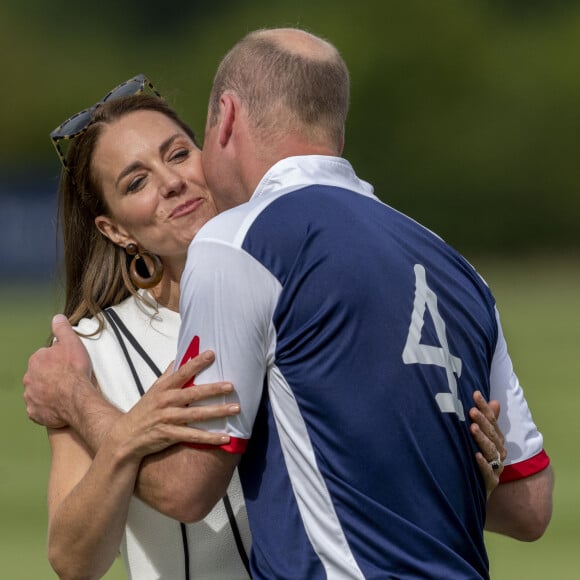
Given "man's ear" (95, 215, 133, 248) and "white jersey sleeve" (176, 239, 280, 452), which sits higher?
"white jersey sleeve" (176, 239, 280, 452)

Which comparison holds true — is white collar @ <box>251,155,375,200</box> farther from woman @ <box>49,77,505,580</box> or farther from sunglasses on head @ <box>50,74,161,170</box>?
sunglasses on head @ <box>50,74,161,170</box>

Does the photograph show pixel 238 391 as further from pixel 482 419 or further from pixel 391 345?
pixel 482 419

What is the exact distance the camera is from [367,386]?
107 inches

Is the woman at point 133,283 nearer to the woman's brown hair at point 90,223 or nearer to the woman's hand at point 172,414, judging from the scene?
the woman's brown hair at point 90,223

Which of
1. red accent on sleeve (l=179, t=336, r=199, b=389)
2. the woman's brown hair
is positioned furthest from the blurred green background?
red accent on sleeve (l=179, t=336, r=199, b=389)

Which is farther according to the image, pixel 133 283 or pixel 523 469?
pixel 133 283

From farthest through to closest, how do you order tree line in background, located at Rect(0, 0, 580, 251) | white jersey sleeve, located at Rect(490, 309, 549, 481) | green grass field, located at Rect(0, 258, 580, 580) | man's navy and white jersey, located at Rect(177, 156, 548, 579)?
tree line in background, located at Rect(0, 0, 580, 251) → green grass field, located at Rect(0, 258, 580, 580) → white jersey sleeve, located at Rect(490, 309, 549, 481) → man's navy and white jersey, located at Rect(177, 156, 548, 579)

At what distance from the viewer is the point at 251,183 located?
3020mm

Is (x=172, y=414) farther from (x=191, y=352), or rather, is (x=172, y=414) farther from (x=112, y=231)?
(x=112, y=231)

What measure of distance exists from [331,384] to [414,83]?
37.2 m

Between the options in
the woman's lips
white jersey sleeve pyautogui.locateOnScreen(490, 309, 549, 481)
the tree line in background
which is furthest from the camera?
the tree line in background

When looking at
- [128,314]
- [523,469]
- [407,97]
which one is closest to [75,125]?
[128,314]

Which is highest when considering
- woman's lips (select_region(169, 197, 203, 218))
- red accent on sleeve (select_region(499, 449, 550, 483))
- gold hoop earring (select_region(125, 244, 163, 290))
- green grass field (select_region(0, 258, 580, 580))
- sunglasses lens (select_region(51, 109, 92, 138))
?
sunglasses lens (select_region(51, 109, 92, 138))

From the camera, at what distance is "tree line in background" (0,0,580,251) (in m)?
36.1
